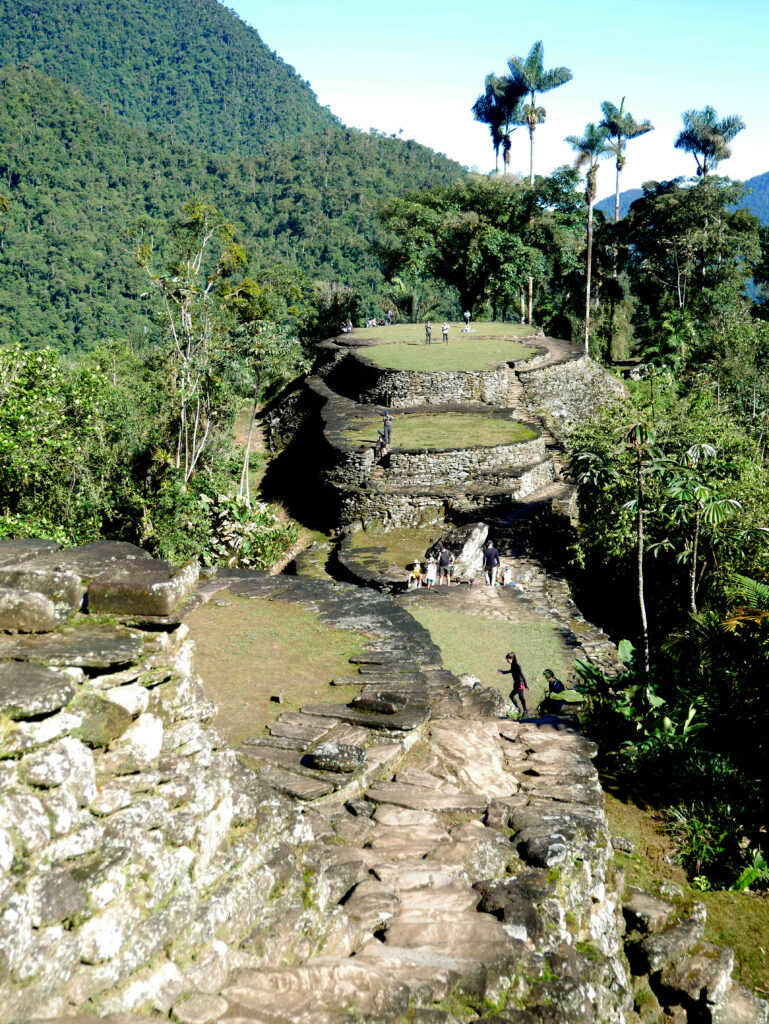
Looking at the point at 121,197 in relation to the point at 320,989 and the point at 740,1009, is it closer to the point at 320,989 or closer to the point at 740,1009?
the point at 740,1009

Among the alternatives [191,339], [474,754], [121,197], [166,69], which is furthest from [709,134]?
[166,69]

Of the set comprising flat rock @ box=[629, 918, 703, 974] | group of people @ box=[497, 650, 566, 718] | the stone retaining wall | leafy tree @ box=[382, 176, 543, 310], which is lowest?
flat rock @ box=[629, 918, 703, 974]

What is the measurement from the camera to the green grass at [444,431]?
2112 cm

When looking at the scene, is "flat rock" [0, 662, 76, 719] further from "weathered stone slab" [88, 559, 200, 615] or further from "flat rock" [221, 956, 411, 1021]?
"flat rock" [221, 956, 411, 1021]

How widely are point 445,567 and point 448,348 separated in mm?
15894

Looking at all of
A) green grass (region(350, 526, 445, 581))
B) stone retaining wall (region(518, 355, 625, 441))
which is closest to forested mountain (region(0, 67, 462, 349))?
stone retaining wall (region(518, 355, 625, 441))

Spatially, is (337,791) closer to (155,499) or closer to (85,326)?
(155,499)

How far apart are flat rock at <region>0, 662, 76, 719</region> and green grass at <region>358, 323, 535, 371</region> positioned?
76.4 feet

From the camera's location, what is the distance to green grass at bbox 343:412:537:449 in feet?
69.3

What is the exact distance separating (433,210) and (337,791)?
1514 inches

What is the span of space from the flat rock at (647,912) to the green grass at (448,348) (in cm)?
2062

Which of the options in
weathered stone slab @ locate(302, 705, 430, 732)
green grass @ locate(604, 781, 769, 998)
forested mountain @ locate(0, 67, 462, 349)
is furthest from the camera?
forested mountain @ locate(0, 67, 462, 349)

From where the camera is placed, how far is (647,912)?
670 cm

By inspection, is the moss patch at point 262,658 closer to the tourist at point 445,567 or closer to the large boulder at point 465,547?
the tourist at point 445,567
